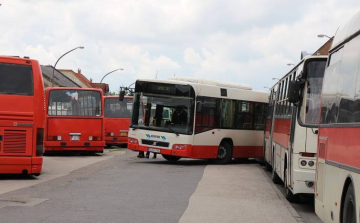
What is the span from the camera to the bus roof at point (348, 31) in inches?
Result: 305

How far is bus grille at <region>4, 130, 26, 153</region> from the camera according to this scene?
51.6ft

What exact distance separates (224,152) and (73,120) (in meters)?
6.49

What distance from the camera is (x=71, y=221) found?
961 centimetres

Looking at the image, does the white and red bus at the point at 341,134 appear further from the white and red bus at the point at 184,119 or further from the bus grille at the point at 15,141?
the white and red bus at the point at 184,119

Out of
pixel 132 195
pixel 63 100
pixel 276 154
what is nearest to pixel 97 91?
pixel 63 100

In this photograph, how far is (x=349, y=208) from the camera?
23.3 feet

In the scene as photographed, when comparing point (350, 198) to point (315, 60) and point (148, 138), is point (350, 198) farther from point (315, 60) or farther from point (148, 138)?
point (148, 138)

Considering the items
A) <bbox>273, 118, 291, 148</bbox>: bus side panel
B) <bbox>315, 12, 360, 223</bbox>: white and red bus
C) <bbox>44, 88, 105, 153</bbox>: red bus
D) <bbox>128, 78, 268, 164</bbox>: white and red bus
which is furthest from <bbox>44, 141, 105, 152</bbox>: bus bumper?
<bbox>315, 12, 360, 223</bbox>: white and red bus

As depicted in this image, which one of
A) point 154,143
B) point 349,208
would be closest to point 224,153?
point 154,143

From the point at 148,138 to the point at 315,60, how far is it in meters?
11.3

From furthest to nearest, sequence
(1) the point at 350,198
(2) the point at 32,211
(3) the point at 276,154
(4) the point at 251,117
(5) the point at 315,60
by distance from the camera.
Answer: (4) the point at 251,117, (3) the point at 276,154, (5) the point at 315,60, (2) the point at 32,211, (1) the point at 350,198

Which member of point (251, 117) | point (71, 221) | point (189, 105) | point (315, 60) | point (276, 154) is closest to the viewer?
point (71, 221)

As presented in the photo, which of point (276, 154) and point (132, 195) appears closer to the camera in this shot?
point (132, 195)

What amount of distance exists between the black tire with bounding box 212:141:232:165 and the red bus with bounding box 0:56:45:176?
33.2ft
